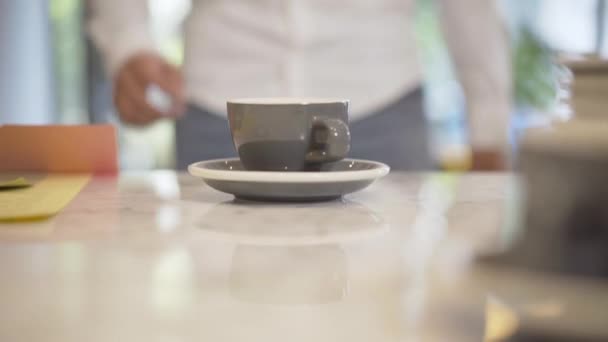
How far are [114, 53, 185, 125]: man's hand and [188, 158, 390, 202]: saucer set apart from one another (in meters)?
0.45

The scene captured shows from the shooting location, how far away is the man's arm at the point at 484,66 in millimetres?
1583

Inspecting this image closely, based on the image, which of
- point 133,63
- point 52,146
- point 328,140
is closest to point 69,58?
point 133,63

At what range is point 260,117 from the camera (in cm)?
71

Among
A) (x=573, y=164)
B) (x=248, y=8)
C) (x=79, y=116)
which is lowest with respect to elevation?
(x=79, y=116)

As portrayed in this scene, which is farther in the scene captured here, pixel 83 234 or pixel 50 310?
pixel 83 234

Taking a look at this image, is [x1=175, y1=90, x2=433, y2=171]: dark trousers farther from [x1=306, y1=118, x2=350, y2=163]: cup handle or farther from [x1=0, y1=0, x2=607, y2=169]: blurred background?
[x1=0, y1=0, x2=607, y2=169]: blurred background

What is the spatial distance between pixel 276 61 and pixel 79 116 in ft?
7.95

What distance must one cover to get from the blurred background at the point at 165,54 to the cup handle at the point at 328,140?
6.18 ft

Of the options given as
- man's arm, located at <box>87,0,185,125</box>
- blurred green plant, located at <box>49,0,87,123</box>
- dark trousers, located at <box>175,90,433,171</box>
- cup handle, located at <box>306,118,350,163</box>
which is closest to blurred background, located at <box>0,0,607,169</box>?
blurred green plant, located at <box>49,0,87,123</box>

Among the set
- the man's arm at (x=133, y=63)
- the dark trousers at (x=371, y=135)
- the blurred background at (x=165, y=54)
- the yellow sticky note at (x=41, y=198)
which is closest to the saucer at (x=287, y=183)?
the yellow sticky note at (x=41, y=198)

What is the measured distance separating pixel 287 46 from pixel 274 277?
102 centimetres

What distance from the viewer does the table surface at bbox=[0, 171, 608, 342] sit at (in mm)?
287

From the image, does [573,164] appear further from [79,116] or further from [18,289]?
[79,116]

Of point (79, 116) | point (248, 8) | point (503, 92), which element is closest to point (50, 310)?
point (248, 8)
